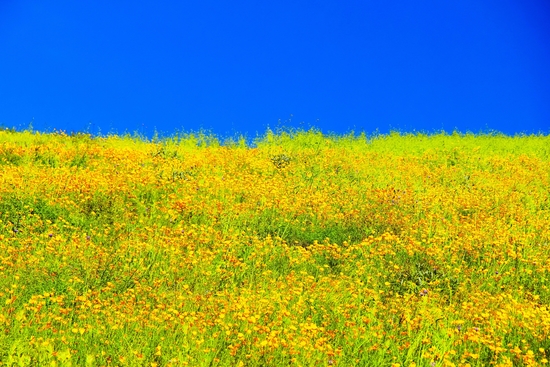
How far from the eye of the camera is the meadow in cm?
503

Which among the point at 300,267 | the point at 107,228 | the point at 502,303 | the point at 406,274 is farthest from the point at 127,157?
the point at 502,303

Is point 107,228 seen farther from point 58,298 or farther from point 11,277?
point 58,298

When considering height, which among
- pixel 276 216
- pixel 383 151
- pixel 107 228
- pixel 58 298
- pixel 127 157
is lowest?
pixel 58 298

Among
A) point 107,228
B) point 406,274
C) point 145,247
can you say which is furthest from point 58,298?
point 406,274

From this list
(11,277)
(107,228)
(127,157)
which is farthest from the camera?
(127,157)

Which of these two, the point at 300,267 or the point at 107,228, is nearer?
the point at 300,267

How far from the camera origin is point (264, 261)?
301 inches

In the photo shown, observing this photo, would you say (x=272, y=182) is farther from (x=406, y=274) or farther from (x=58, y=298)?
(x=58, y=298)

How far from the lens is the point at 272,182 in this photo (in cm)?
1147

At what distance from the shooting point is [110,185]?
9891 mm

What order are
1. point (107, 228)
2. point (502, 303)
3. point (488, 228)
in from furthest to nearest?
point (488, 228) → point (107, 228) → point (502, 303)

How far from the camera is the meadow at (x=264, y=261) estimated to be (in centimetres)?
503

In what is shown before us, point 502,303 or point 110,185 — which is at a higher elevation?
point 110,185

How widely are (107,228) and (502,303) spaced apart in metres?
5.30
